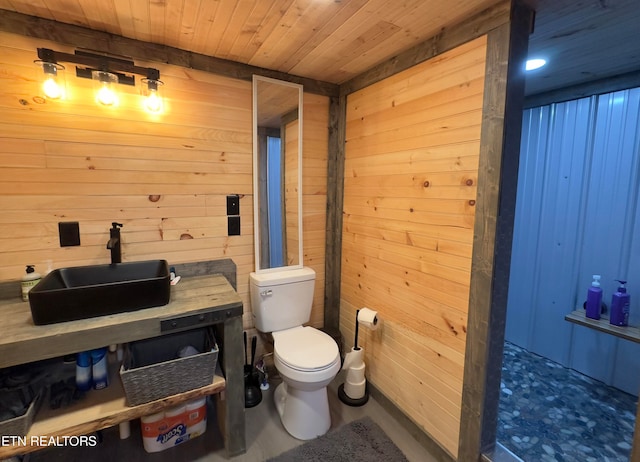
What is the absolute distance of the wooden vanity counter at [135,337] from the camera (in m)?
1.23

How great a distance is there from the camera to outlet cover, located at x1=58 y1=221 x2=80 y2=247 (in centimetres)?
169

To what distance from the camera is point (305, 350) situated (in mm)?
1873

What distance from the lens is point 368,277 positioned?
2.22 metres

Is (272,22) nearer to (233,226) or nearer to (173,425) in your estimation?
(233,226)

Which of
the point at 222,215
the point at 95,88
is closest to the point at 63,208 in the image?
the point at 95,88

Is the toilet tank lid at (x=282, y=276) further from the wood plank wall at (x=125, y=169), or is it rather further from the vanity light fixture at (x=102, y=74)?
the vanity light fixture at (x=102, y=74)

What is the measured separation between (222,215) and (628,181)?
2730mm

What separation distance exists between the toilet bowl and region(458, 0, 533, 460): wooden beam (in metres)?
0.73

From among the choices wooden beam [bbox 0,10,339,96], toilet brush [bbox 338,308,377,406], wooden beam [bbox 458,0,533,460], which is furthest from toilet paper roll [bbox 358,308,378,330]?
wooden beam [bbox 0,10,339,96]

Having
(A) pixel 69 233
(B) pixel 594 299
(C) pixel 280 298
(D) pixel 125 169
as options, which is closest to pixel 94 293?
(A) pixel 69 233

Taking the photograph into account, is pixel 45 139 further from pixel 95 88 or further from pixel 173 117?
pixel 173 117

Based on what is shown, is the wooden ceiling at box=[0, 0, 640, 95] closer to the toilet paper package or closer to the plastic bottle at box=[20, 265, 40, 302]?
the plastic bottle at box=[20, 265, 40, 302]

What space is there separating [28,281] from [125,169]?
729 mm

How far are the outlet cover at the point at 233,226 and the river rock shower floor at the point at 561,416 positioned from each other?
6.75 ft
